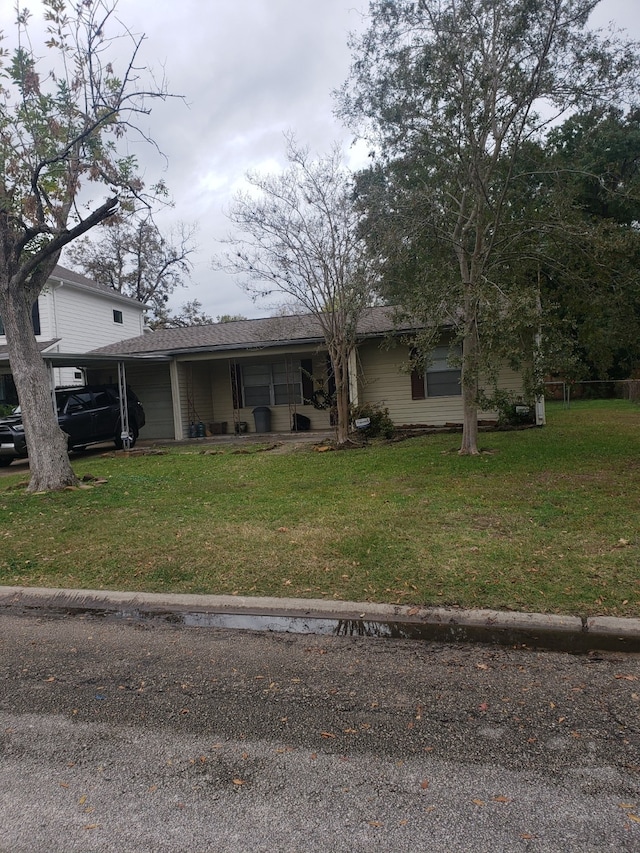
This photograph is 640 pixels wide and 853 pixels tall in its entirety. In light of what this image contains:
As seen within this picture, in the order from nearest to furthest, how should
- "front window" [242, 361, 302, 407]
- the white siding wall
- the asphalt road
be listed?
the asphalt road < "front window" [242, 361, 302, 407] < the white siding wall

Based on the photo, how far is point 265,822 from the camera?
2525 mm

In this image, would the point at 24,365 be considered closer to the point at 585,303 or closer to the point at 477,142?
the point at 477,142

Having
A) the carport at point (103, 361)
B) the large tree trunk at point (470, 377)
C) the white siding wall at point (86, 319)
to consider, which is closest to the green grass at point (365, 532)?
the large tree trunk at point (470, 377)

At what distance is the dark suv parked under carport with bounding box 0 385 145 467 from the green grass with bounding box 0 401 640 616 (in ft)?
9.60

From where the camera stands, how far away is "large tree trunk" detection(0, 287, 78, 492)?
Answer: 31.0 feet

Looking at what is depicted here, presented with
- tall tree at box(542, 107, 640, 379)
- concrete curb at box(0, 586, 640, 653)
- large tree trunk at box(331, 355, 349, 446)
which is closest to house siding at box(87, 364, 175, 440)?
large tree trunk at box(331, 355, 349, 446)

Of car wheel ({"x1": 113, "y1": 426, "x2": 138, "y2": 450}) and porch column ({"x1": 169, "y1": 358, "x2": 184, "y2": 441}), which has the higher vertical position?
porch column ({"x1": 169, "y1": 358, "x2": 184, "y2": 441})

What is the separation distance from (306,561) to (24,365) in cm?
614

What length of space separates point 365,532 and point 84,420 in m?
11.1

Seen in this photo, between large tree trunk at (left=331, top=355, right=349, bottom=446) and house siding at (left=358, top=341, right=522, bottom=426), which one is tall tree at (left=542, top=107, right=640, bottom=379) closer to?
large tree trunk at (left=331, top=355, right=349, bottom=446)

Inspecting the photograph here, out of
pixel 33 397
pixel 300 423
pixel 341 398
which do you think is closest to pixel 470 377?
pixel 341 398

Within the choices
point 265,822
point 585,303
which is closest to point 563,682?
point 265,822

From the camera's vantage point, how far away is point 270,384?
18.8m

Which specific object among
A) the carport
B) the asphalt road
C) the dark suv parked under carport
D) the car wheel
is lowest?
the asphalt road
